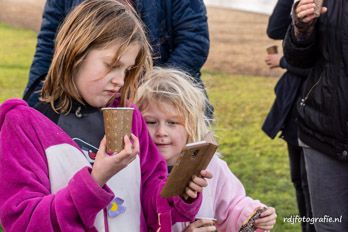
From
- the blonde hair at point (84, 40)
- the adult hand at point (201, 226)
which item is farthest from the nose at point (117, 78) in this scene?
the adult hand at point (201, 226)

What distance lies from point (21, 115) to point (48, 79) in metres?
0.21

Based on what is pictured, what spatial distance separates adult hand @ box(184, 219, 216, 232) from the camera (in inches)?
108

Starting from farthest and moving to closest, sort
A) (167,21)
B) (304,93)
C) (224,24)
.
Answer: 1. (224,24)
2. (304,93)
3. (167,21)

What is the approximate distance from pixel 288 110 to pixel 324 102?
40.2 inches

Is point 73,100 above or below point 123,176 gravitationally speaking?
above

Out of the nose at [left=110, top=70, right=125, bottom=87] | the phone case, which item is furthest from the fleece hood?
the phone case

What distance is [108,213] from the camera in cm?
230

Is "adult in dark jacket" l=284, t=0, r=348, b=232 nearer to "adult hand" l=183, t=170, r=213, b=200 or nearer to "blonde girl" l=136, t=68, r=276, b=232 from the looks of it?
"blonde girl" l=136, t=68, r=276, b=232

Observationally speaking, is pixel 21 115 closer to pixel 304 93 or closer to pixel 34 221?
pixel 34 221

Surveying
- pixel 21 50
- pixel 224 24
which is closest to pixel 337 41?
pixel 21 50

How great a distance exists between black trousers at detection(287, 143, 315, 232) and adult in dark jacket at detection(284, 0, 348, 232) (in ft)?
2.07

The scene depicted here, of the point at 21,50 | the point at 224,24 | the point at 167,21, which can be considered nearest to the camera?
the point at 167,21

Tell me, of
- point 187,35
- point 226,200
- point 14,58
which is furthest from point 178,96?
point 14,58

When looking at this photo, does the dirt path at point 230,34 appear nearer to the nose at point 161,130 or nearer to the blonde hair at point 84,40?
the nose at point 161,130
